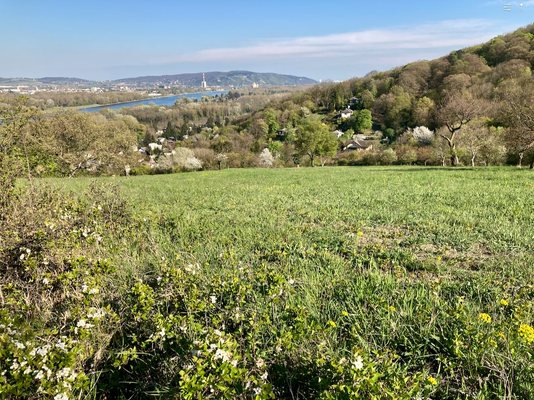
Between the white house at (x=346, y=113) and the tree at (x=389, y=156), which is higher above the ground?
the white house at (x=346, y=113)

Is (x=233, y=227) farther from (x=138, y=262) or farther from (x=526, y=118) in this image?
(x=526, y=118)

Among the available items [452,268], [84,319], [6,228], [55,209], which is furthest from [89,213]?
[452,268]

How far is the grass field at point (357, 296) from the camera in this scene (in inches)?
86.2

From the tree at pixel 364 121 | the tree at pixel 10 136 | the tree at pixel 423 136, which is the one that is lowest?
the tree at pixel 423 136

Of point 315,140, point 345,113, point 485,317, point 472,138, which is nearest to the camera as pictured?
point 485,317

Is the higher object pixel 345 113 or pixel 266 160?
pixel 345 113

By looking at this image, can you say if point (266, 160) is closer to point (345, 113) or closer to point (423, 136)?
point (423, 136)

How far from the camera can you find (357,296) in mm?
3443

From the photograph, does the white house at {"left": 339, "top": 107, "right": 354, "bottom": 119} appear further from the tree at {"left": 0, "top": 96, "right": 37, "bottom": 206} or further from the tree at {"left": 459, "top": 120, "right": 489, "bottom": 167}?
the tree at {"left": 0, "top": 96, "right": 37, "bottom": 206}

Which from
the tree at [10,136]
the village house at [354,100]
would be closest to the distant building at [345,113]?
the village house at [354,100]

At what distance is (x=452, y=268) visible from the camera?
4047mm

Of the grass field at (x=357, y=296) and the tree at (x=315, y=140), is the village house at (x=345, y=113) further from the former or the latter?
the grass field at (x=357, y=296)

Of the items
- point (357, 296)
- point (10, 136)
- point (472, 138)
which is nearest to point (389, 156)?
point (472, 138)

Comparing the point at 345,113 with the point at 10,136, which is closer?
the point at 10,136
